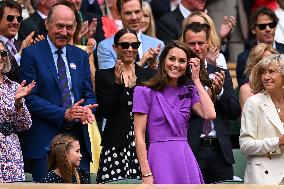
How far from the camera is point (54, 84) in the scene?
10.5 m

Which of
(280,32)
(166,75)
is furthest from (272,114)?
(280,32)

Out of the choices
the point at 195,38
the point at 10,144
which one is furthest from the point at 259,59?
the point at 10,144

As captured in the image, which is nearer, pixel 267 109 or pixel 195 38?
pixel 267 109

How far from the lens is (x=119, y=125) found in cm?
1050

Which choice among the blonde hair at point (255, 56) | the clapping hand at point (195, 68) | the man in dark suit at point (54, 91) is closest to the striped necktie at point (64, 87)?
the man in dark suit at point (54, 91)

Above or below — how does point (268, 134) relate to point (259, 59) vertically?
below

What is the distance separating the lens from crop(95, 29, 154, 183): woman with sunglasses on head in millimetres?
10414

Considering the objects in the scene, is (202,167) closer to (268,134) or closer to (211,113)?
(268,134)

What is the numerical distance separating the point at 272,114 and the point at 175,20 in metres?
3.10

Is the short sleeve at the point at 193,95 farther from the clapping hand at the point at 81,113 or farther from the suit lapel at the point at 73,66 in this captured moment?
the suit lapel at the point at 73,66

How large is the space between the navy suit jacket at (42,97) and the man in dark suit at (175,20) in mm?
2330

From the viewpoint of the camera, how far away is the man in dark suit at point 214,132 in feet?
36.1

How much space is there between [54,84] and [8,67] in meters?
0.52

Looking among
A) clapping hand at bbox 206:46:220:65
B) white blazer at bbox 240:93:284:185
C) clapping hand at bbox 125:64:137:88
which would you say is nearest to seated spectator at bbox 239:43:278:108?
clapping hand at bbox 206:46:220:65
